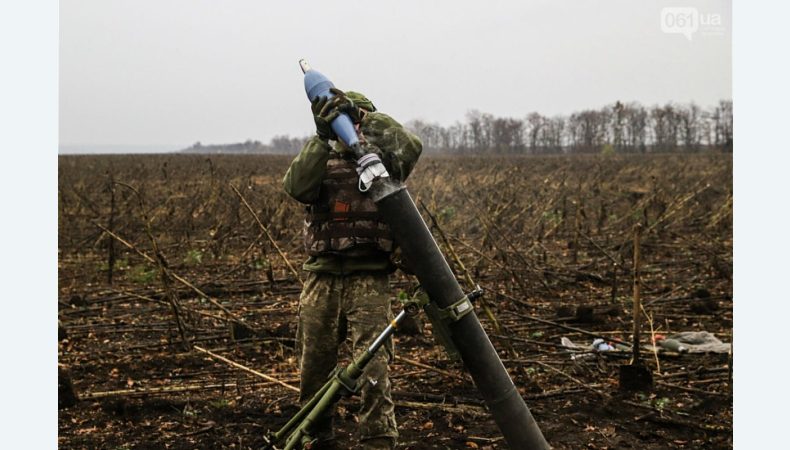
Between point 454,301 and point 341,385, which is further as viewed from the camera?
point 341,385

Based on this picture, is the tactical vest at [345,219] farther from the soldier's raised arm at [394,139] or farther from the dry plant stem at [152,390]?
the dry plant stem at [152,390]

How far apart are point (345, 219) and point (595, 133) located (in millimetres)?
35983

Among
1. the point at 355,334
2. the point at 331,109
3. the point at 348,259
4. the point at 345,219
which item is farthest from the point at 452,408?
the point at 331,109

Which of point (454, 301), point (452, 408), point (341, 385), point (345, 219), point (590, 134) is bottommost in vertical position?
point (452, 408)

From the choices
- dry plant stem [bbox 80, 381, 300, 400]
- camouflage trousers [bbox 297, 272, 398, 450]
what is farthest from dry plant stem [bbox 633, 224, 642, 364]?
dry plant stem [bbox 80, 381, 300, 400]

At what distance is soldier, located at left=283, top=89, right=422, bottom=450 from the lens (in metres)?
3.00

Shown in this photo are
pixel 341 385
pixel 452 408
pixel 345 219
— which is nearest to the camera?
pixel 341 385

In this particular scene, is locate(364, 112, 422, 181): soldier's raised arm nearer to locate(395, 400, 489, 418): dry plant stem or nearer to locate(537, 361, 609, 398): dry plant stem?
locate(395, 400, 489, 418): dry plant stem

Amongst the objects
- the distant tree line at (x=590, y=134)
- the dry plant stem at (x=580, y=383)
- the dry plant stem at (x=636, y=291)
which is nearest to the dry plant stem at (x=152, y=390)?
the dry plant stem at (x=580, y=383)

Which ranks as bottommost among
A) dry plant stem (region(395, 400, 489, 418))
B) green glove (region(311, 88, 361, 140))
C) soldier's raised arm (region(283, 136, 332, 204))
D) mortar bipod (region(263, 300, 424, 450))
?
dry plant stem (region(395, 400, 489, 418))

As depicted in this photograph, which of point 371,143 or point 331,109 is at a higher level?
point 331,109

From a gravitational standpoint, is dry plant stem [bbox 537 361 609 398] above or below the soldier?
below

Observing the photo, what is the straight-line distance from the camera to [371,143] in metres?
2.88

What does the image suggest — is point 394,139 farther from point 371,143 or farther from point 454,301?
point 454,301
